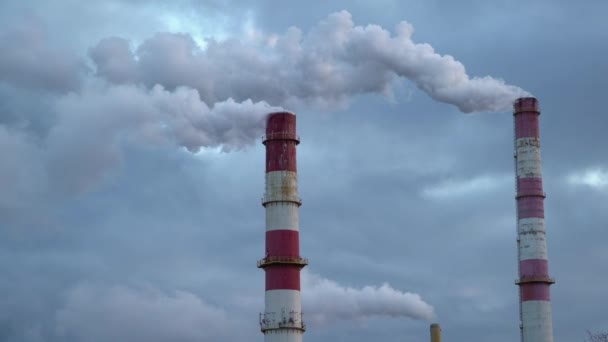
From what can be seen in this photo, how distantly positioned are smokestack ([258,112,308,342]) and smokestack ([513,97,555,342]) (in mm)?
15304

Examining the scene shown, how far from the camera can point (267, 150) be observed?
5494cm

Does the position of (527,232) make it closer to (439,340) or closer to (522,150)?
(522,150)

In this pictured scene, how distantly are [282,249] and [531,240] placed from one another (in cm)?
1679

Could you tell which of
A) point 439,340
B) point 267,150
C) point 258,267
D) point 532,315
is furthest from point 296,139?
point 532,315

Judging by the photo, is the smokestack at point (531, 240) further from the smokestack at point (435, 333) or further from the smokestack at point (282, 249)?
the smokestack at point (282, 249)

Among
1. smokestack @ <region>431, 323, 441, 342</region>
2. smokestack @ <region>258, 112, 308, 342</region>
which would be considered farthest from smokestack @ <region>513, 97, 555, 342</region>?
smokestack @ <region>258, 112, 308, 342</region>

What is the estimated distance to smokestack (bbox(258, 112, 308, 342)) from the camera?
173ft

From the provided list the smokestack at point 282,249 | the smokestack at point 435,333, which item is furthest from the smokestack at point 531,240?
the smokestack at point 282,249

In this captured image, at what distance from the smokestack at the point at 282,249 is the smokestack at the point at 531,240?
1530cm

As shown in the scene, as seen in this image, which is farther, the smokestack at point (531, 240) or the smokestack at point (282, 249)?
the smokestack at point (531, 240)

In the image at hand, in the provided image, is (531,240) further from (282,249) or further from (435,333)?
(282,249)

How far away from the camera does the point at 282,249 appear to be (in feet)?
173

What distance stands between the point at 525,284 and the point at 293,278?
15861 millimetres

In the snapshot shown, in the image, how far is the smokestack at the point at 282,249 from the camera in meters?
52.6
